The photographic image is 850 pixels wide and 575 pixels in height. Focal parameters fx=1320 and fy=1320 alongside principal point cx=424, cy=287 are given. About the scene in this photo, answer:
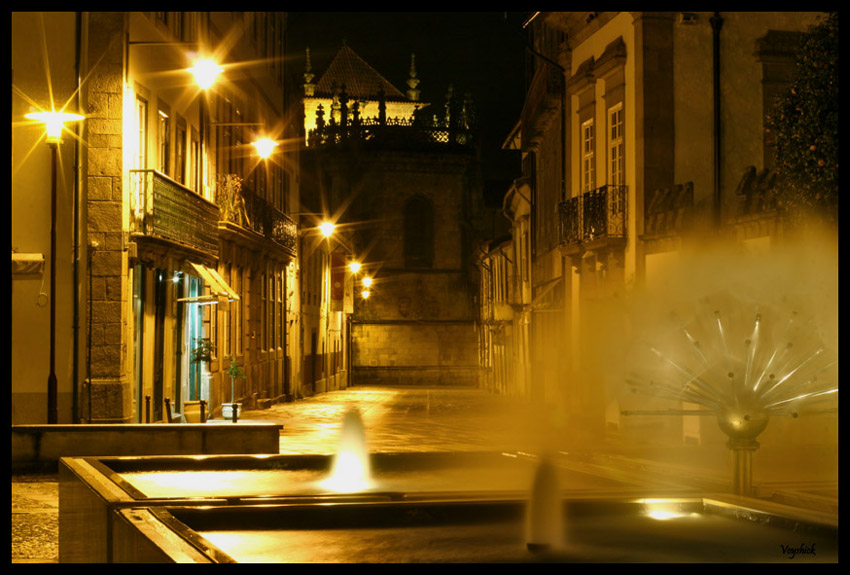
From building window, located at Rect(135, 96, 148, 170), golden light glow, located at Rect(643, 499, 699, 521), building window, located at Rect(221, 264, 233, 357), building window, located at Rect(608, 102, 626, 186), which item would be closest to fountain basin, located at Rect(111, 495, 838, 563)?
golden light glow, located at Rect(643, 499, 699, 521)

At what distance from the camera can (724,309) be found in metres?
17.9

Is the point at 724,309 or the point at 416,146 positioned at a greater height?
the point at 416,146

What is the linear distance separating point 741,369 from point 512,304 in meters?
32.1

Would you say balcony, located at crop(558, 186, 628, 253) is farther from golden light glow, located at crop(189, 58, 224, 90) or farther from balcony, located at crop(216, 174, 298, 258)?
golden light glow, located at crop(189, 58, 224, 90)

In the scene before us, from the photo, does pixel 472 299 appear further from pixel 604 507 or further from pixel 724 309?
pixel 604 507

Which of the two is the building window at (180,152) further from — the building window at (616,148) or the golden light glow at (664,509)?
the golden light glow at (664,509)

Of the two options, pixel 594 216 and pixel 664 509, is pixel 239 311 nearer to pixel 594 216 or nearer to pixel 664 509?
pixel 594 216

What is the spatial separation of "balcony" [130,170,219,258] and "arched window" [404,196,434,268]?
168ft

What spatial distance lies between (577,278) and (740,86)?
21.0 feet

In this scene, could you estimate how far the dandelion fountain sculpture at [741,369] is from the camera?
31.0 feet

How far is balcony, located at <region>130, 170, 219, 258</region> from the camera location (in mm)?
21344

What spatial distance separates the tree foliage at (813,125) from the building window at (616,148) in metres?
8.22

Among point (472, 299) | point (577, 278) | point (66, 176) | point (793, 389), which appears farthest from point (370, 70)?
point (793, 389)

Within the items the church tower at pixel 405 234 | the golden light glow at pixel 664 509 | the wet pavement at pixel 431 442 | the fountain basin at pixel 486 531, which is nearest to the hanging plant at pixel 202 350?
the wet pavement at pixel 431 442
